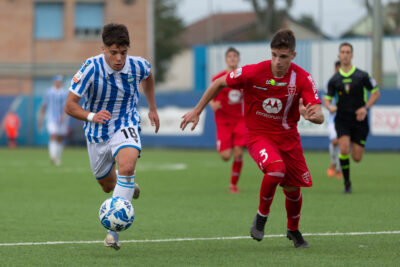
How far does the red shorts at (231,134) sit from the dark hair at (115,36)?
6.68 meters

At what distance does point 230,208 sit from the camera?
38.8ft

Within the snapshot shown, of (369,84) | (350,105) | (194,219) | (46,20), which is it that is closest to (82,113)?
(194,219)

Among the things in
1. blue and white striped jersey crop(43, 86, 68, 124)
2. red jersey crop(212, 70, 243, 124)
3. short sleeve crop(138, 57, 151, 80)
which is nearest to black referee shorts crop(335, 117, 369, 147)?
red jersey crop(212, 70, 243, 124)

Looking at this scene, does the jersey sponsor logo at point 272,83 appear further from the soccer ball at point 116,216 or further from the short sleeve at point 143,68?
the soccer ball at point 116,216

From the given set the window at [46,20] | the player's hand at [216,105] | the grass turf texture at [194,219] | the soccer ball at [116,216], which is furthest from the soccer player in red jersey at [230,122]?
the window at [46,20]

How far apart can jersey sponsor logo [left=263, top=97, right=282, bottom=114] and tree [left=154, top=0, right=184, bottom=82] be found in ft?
217

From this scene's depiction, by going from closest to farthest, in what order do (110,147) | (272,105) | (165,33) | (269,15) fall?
1. (272,105)
2. (110,147)
3. (269,15)
4. (165,33)

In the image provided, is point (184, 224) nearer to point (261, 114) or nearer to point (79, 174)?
point (261, 114)

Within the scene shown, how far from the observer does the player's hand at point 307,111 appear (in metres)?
7.66

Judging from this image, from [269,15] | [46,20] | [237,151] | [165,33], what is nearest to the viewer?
[237,151]

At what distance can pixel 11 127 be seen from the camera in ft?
109

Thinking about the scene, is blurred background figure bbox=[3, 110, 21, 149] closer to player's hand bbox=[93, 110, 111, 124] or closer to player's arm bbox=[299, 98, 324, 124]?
player's hand bbox=[93, 110, 111, 124]

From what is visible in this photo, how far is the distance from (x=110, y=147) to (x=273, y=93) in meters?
1.71

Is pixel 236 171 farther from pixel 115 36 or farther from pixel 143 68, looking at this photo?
pixel 115 36
